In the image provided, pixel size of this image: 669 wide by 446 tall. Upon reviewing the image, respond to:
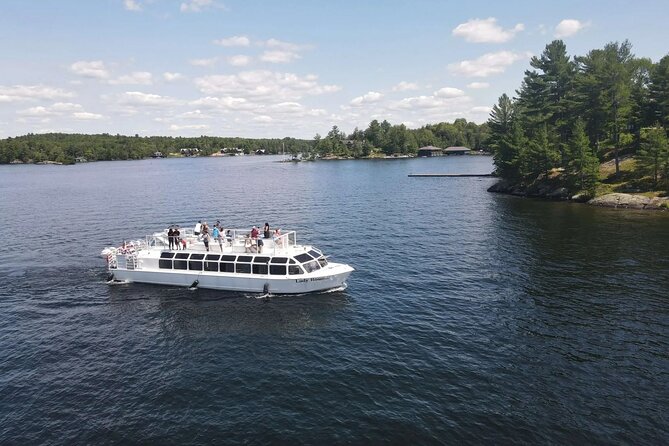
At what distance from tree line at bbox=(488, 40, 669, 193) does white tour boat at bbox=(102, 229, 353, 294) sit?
248 ft

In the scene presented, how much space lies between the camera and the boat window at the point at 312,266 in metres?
46.0

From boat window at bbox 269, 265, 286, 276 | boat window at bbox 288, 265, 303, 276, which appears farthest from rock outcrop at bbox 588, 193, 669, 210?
boat window at bbox 269, 265, 286, 276

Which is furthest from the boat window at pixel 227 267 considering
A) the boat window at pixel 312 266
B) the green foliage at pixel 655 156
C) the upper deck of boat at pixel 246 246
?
the green foliage at pixel 655 156

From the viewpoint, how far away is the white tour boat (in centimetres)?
4569

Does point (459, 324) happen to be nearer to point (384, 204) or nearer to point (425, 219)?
point (425, 219)

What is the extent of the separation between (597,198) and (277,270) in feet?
258

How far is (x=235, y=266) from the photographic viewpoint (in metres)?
47.3

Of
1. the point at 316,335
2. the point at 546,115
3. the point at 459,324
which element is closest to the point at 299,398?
the point at 316,335

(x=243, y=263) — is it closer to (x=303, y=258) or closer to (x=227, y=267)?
(x=227, y=267)

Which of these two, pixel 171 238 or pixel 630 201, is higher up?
pixel 171 238

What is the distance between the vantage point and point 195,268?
48594 mm

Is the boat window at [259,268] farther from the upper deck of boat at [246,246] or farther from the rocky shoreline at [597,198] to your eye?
the rocky shoreline at [597,198]

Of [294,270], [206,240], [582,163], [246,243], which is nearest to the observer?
[294,270]

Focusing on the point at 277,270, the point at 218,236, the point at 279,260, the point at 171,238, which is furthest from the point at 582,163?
the point at 171,238
